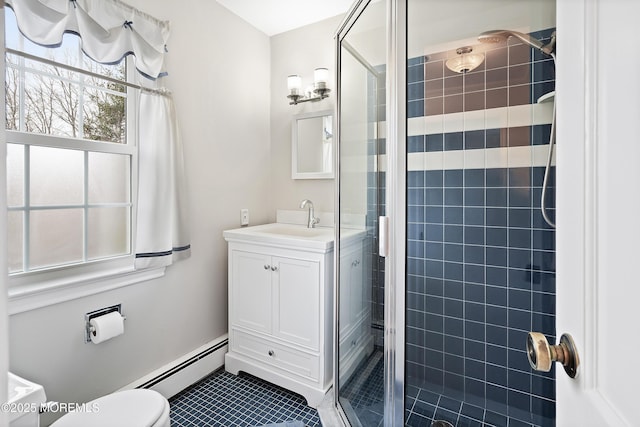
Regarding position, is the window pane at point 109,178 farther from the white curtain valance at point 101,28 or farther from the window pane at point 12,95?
the white curtain valance at point 101,28

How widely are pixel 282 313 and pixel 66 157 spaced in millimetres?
1327

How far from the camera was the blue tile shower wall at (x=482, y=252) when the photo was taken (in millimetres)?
1474

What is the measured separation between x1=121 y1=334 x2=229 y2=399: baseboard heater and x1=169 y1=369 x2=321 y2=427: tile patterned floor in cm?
5

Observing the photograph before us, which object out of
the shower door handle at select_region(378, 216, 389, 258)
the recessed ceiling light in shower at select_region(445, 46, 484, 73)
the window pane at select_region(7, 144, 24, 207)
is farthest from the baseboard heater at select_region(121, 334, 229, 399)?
the recessed ceiling light in shower at select_region(445, 46, 484, 73)

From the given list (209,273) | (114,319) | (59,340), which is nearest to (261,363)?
(209,273)

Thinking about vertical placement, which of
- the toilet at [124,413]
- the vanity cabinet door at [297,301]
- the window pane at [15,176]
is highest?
the window pane at [15,176]

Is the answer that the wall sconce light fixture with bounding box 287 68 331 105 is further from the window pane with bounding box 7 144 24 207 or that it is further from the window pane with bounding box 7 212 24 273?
the window pane with bounding box 7 212 24 273

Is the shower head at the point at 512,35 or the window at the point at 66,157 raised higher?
the shower head at the point at 512,35

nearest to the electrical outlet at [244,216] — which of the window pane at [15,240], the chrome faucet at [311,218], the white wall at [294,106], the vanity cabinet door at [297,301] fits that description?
the white wall at [294,106]

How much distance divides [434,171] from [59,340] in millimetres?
1991

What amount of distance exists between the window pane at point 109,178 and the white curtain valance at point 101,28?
0.46 meters

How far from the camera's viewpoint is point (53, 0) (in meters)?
1.28

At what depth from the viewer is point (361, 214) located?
1.54 meters

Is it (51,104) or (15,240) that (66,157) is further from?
(15,240)
